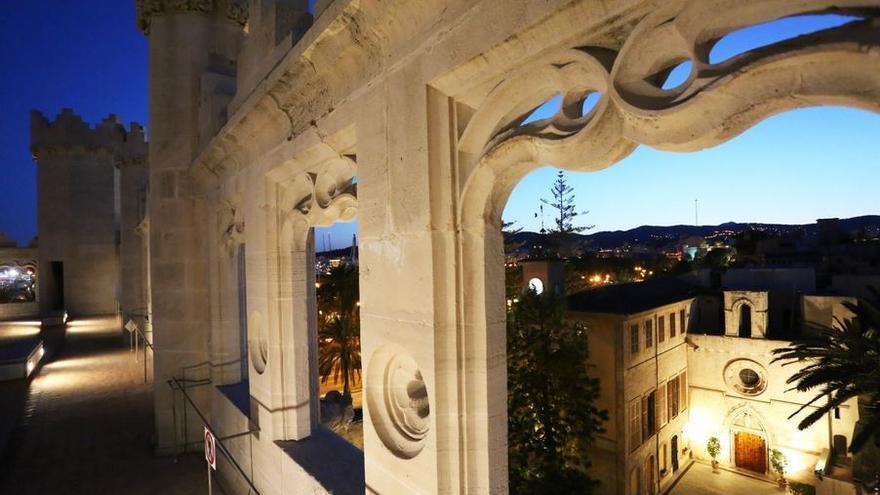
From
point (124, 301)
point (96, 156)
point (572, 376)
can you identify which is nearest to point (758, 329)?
point (572, 376)

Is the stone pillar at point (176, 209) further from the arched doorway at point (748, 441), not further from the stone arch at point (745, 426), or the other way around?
the arched doorway at point (748, 441)

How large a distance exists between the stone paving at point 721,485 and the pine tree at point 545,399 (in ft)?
25.9

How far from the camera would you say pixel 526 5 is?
1.82 meters

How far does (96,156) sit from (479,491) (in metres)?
29.9

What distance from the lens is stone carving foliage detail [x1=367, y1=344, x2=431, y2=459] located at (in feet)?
8.96

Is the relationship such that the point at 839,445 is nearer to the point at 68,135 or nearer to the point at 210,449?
the point at 210,449

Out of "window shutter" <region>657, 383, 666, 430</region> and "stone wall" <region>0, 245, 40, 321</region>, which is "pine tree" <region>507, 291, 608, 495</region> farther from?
"stone wall" <region>0, 245, 40, 321</region>

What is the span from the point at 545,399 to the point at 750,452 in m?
11.6

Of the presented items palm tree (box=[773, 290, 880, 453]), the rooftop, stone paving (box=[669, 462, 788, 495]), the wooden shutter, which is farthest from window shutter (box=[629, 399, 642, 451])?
palm tree (box=[773, 290, 880, 453])

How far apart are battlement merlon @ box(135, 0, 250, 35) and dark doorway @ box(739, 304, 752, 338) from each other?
18.8m

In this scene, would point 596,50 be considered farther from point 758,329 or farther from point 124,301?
point 124,301

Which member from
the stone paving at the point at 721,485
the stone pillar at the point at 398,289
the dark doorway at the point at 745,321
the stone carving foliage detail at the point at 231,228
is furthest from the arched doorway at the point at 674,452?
the stone pillar at the point at 398,289

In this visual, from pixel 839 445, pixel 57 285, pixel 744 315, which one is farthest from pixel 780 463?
pixel 57 285

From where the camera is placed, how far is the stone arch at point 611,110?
1.24 meters
